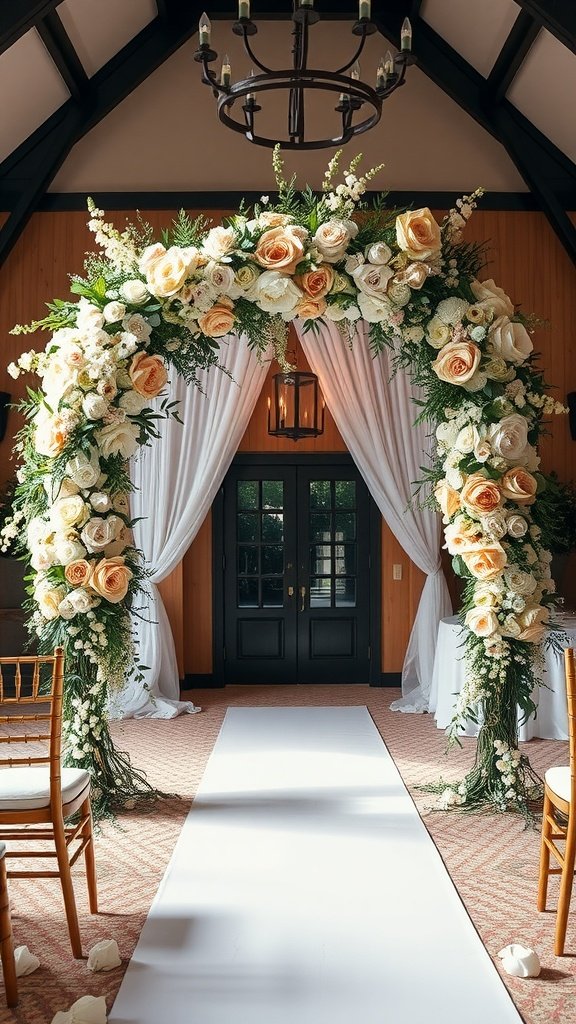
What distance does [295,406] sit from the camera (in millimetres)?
7770

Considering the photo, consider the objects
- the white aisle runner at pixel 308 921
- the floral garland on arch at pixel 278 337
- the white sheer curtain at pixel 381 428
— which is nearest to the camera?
the white aisle runner at pixel 308 921

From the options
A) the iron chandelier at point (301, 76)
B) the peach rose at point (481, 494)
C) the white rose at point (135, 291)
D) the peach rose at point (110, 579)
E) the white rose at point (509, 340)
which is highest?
the iron chandelier at point (301, 76)

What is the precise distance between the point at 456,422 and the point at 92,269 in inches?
79.1

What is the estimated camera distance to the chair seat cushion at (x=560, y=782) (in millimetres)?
3193

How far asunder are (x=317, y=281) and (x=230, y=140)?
14.4 ft

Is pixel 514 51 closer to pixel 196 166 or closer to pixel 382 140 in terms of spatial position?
pixel 382 140

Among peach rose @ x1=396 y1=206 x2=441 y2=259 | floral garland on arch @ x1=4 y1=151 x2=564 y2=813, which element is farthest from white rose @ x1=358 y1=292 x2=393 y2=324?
peach rose @ x1=396 y1=206 x2=441 y2=259

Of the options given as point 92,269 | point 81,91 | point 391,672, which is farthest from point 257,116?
point 391,672

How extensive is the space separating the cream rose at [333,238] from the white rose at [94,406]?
1258 millimetres

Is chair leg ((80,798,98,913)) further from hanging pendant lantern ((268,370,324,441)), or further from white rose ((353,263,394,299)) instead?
hanging pendant lantern ((268,370,324,441))

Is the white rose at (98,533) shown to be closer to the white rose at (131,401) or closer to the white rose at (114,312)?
the white rose at (131,401)

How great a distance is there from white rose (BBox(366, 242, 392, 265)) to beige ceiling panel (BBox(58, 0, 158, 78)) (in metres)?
3.91

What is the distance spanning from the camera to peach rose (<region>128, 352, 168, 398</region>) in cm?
433

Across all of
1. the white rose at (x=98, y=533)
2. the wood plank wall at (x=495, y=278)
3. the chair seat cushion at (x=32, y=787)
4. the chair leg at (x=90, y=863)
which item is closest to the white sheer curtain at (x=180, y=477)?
the wood plank wall at (x=495, y=278)
